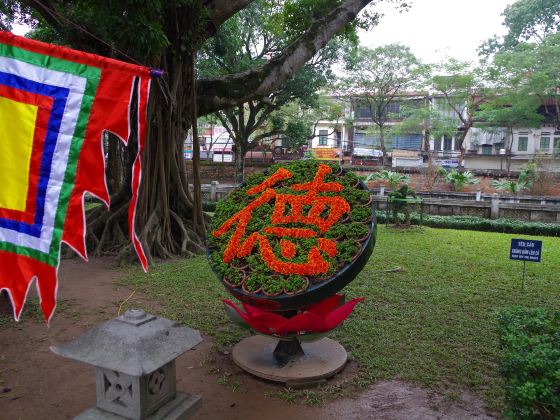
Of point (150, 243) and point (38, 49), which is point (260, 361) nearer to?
point (38, 49)

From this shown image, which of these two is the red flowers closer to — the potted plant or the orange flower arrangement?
the potted plant


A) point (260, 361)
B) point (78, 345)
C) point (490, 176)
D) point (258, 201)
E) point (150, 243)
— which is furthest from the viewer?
point (490, 176)

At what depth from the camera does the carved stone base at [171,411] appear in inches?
112

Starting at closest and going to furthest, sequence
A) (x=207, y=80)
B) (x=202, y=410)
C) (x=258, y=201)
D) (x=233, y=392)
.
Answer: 1. (x=202, y=410)
2. (x=233, y=392)
3. (x=258, y=201)
4. (x=207, y=80)

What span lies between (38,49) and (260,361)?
10.4 feet

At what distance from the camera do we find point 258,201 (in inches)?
194

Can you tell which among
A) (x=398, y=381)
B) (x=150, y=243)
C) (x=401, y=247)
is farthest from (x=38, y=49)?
(x=401, y=247)

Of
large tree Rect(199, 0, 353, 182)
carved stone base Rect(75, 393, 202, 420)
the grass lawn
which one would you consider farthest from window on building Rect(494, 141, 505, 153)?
carved stone base Rect(75, 393, 202, 420)

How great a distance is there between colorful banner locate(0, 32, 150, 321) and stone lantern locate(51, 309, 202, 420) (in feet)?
1.31

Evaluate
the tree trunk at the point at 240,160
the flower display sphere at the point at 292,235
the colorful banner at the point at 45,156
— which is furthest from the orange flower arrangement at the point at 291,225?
the tree trunk at the point at 240,160

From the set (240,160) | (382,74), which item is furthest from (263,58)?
(382,74)

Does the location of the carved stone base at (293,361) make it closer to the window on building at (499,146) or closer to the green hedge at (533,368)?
the green hedge at (533,368)

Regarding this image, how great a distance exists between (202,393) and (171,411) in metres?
1.00

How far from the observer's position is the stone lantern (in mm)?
2686
